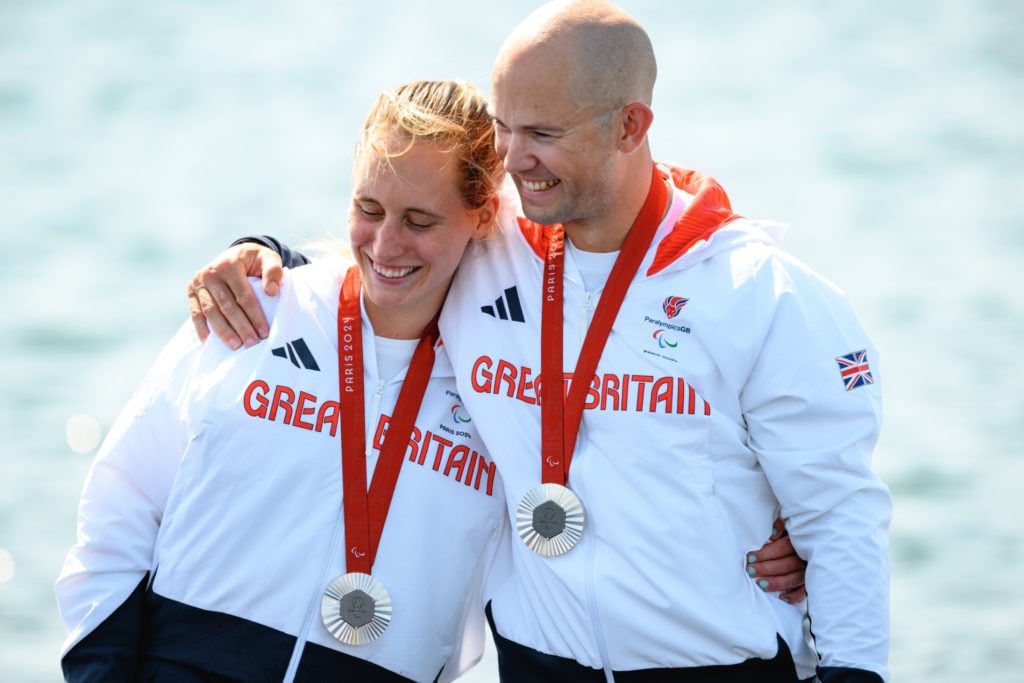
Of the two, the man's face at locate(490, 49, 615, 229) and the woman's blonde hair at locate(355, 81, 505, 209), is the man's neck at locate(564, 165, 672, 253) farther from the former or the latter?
the woman's blonde hair at locate(355, 81, 505, 209)

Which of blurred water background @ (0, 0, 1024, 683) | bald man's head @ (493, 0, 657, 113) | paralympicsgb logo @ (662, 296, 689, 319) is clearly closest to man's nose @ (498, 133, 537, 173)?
bald man's head @ (493, 0, 657, 113)

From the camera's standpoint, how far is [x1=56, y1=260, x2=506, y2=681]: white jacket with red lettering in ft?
10.8

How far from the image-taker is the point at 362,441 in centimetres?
335

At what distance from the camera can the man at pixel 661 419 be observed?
3045 mm

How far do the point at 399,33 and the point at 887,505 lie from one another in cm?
1291

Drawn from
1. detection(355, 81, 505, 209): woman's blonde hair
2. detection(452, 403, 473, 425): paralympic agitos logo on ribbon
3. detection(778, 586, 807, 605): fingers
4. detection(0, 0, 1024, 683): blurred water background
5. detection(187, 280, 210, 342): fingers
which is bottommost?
detection(778, 586, 807, 605): fingers

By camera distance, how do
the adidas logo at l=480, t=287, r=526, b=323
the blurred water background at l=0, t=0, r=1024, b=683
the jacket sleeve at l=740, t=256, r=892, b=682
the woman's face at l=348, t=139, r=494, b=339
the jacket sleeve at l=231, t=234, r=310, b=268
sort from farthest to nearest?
the blurred water background at l=0, t=0, r=1024, b=683
the jacket sleeve at l=231, t=234, r=310, b=268
the adidas logo at l=480, t=287, r=526, b=323
the woman's face at l=348, t=139, r=494, b=339
the jacket sleeve at l=740, t=256, r=892, b=682

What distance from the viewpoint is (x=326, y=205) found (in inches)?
461

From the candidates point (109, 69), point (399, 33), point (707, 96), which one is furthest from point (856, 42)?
point (109, 69)

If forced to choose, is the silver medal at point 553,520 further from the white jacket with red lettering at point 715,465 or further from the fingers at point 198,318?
the fingers at point 198,318

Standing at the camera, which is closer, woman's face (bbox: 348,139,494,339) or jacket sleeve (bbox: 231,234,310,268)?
woman's face (bbox: 348,139,494,339)

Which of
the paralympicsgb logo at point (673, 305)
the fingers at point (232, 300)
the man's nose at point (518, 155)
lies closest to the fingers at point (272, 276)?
the fingers at point (232, 300)

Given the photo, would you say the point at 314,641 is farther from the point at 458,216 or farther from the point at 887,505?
the point at 887,505

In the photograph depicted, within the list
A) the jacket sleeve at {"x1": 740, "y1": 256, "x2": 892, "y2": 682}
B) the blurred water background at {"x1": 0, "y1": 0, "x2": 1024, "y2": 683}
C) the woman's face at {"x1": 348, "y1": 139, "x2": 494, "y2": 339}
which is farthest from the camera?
the blurred water background at {"x1": 0, "y1": 0, "x2": 1024, "y2": 683}
